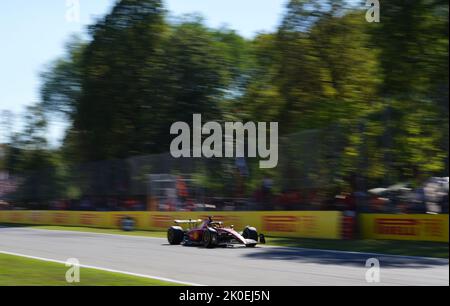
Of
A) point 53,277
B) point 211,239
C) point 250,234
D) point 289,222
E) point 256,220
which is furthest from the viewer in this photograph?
point 256,220

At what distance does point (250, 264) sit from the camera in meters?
13.0

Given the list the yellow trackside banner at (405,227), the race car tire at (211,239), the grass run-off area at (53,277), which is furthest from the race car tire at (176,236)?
the grass run-off area at (53,277)

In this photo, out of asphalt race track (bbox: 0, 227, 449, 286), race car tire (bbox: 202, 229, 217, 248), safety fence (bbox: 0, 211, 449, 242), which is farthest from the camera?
safety fence (bbox: 0, 211, 449, 242)

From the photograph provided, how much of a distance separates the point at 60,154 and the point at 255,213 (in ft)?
116

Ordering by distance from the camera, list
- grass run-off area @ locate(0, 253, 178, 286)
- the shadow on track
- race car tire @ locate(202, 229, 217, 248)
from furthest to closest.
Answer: race car tire @ locate(202, 229, 217, 248) < the shadow on track < grass run-off area @ locate(0, 253, 178, 286)

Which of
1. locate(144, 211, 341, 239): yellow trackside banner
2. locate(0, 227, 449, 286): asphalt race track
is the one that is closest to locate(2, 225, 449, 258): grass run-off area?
locate(144, 211, 341, 239): yellow trackside banner

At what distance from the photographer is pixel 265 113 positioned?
36.0m

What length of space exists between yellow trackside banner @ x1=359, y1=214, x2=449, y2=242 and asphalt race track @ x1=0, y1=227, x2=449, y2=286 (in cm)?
367

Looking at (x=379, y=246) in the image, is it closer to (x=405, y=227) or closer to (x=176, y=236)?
(x=405, y=227)

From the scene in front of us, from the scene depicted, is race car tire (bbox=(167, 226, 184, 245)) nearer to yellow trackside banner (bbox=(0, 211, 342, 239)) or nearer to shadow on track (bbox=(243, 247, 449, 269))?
shadow on track (bbox=(243, 247, 449, 269))

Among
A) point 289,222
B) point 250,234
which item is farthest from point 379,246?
point 289,222

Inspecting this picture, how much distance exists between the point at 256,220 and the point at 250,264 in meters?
11.0

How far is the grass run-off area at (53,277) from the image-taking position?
1011 centimetres

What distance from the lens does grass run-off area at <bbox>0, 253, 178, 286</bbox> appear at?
10.1 meters
